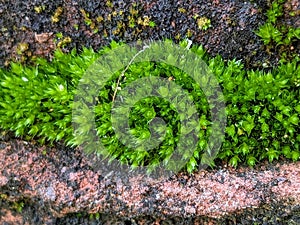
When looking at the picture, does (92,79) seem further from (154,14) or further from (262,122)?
(262,122)

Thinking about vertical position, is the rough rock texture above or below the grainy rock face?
below

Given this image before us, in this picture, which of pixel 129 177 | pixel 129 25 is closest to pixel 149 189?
pixel 129 177

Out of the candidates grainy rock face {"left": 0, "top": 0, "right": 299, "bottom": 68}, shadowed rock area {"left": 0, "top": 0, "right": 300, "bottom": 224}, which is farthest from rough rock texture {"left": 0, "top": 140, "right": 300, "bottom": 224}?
grainy rock face {"left": 0, "top": 0, "right": 299, "bottom": 68}

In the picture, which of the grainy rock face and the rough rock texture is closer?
the rough rock texture

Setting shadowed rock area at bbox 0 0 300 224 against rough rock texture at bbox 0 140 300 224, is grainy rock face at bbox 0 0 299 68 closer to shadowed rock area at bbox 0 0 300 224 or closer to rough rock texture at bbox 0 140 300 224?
shadowed rock area at bbox 0 0 300 224

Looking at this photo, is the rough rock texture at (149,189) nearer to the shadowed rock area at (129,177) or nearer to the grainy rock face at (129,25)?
the shadowed rock area at (129,177)

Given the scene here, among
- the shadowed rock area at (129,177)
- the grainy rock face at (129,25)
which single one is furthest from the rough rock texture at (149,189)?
the grainy rock face at (129,25)
